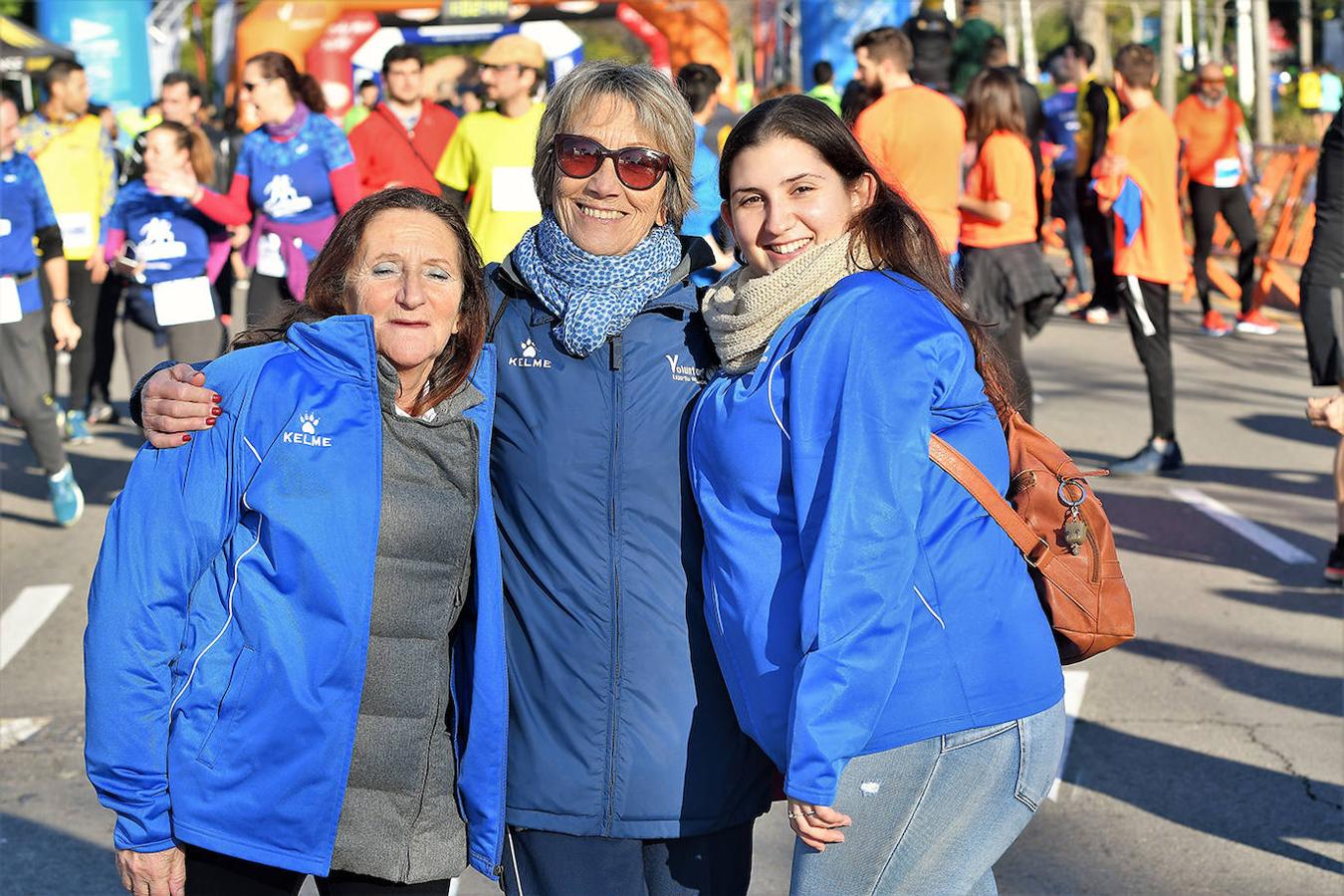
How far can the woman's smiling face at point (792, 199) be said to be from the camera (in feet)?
8.43

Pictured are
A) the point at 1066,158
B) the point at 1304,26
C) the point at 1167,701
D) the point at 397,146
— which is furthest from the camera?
the point at 1304,26

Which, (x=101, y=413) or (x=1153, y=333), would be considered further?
(x=101, y=413)

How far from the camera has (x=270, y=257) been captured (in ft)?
27.1

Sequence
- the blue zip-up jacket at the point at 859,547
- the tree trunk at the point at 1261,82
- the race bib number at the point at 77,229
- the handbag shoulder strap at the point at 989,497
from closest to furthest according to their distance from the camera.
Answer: the blue zip-up jacket at the point at 859,547 → the handbag shoulder strap at the point at 989,497 → the race bib number at the point at 77,229 → the tree trunk at the point at 1261,82

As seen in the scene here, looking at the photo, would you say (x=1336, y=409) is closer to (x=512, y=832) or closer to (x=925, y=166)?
(x=512, y=832)

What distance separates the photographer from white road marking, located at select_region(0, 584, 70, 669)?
639 centimetres

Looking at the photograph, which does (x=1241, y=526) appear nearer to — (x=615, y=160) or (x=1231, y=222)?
(x=615, y=160)

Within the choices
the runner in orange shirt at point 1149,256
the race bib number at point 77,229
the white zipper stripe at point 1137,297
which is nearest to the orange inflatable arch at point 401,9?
the race bib number at point 77,229

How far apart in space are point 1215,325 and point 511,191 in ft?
27.5

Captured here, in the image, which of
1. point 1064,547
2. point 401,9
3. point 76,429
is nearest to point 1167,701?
point 1064,547

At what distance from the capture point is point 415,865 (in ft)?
8.61

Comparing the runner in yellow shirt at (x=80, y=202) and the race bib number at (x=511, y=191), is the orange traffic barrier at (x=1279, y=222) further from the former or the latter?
the runner in yellow shirt at (x=80, y=202)

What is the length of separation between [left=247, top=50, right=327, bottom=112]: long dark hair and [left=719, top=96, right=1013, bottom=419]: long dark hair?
5.91m

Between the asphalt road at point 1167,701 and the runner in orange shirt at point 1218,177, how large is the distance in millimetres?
3852
